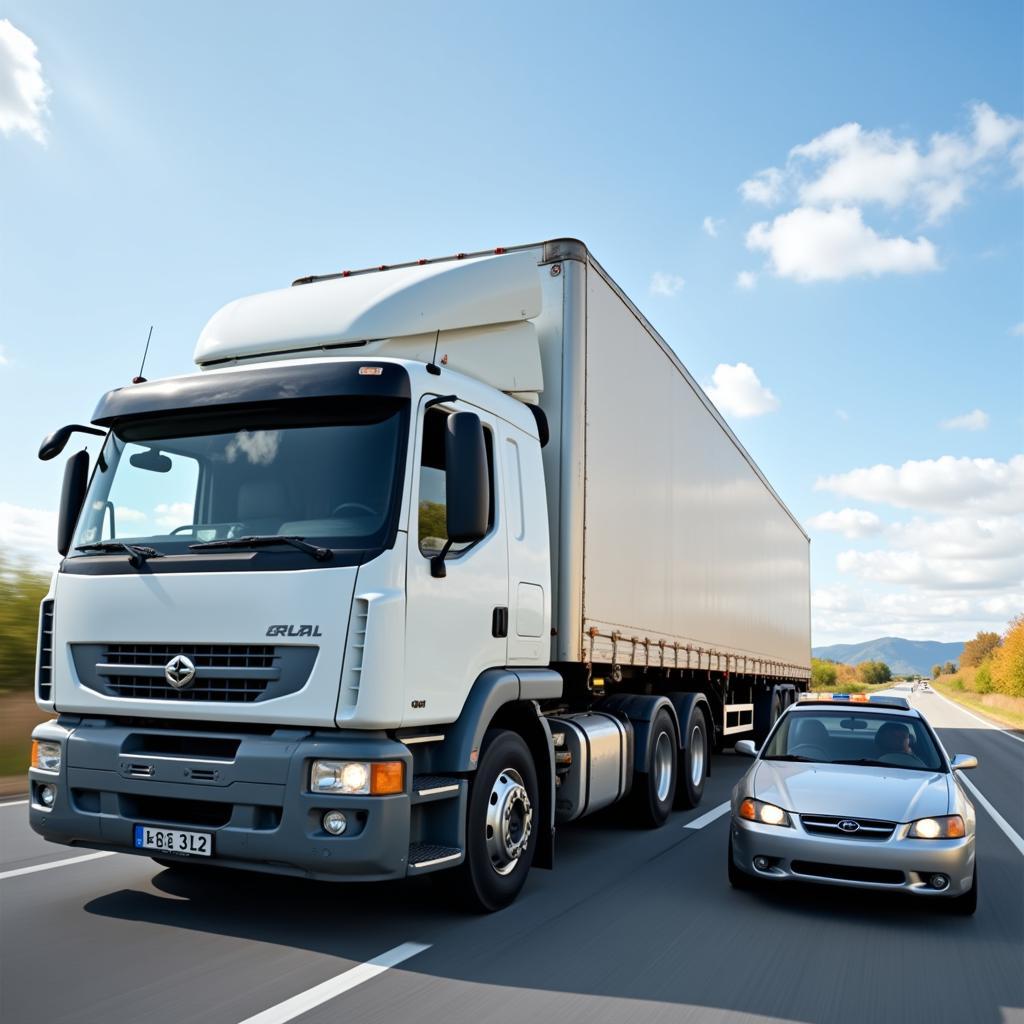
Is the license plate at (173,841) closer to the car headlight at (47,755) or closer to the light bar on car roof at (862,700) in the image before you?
the car headlight at (47,755)

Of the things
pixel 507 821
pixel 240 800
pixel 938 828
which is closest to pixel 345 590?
pixel 240 800

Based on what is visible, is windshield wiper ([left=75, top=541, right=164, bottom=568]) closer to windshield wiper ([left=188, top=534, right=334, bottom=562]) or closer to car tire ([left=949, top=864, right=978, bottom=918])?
windshield wiper ([left=188, top=534, right=334, bottom=562])

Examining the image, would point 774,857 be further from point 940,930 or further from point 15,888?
point 15,888

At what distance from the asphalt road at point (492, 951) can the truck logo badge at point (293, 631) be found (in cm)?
154

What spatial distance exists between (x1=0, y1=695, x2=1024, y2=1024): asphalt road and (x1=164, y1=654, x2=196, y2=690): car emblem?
128cm

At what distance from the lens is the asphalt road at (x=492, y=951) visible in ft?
14.5

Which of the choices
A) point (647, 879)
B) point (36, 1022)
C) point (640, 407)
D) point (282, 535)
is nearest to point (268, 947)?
point (36, 1022)

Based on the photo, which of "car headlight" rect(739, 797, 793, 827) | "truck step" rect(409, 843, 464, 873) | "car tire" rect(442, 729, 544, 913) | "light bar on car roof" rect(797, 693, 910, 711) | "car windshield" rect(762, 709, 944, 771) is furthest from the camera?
"light bar on car roof" rect(797, 693, 910, 711)

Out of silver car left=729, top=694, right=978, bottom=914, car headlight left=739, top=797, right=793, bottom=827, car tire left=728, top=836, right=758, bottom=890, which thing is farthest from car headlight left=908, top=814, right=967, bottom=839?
car tire left=728, top=836, right=758, bottom=890

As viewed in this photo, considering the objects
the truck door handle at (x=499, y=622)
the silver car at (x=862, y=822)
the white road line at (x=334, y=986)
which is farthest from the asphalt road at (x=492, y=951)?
the truck door handle at (x=499, y=622)

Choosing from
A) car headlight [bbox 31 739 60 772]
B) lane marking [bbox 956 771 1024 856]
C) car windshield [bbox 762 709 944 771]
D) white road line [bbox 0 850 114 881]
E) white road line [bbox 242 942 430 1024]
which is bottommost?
white road line [bbox 242 942 430 1024]

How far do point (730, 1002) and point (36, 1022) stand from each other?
2.93 metres

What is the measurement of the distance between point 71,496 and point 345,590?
2072mm

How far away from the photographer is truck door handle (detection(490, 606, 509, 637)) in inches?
238
